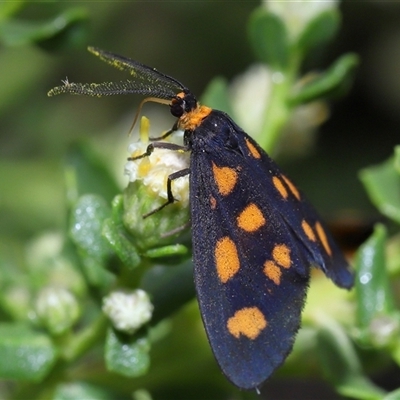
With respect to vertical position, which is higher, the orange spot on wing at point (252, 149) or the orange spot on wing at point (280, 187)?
the orange spot on wing at point (252, 149)

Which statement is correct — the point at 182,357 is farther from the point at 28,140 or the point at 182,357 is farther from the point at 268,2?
the point at 28,140

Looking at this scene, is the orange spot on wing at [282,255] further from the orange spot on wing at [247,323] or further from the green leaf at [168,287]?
the green leaf at [168,287]

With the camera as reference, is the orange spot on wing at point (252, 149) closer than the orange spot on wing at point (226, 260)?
No

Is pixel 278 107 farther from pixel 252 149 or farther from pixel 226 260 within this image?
pixel 226 260

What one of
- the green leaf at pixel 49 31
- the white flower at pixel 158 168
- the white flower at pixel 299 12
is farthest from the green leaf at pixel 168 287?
the white flower at pixel 299 12

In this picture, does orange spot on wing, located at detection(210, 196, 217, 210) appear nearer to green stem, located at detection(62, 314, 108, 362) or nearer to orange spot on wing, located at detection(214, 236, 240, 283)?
orange spot on wing, located at detection(214, 236, 240, 283)
